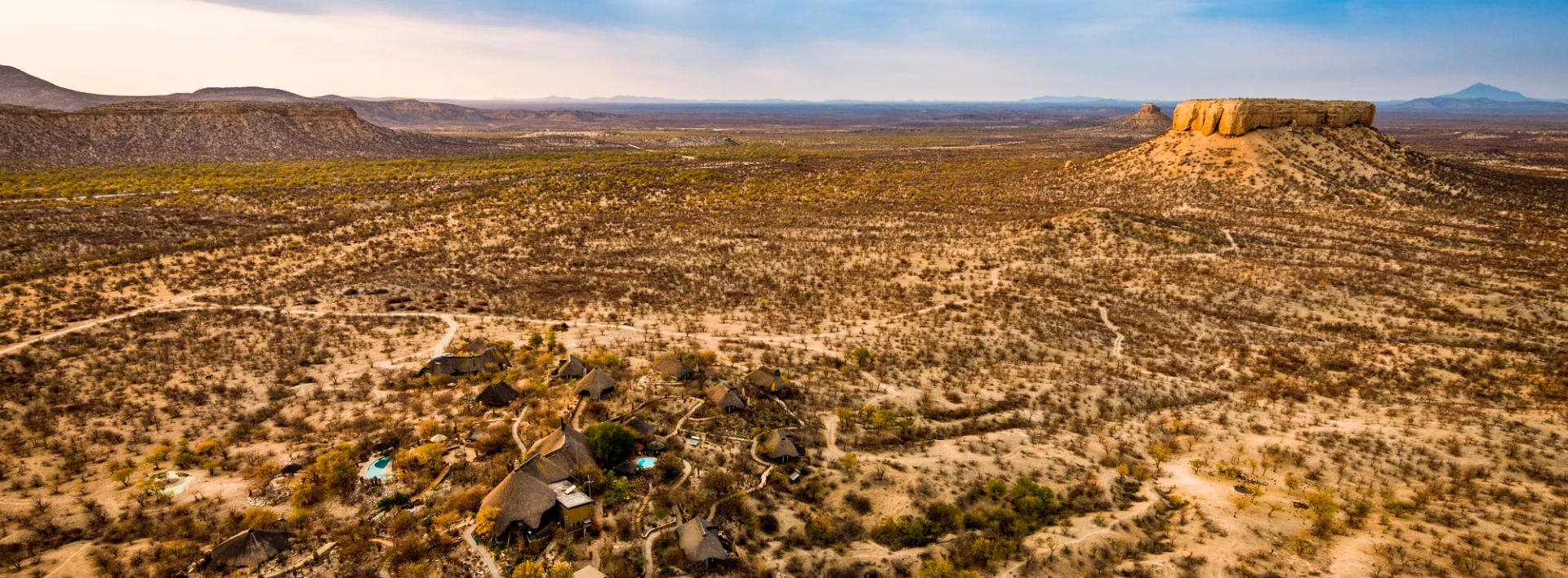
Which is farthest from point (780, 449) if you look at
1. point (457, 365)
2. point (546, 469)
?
point (457, 365)

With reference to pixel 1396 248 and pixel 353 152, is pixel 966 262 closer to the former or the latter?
pixel 1396 248

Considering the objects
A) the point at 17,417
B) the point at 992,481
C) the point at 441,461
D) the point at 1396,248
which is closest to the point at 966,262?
the point at 992,481

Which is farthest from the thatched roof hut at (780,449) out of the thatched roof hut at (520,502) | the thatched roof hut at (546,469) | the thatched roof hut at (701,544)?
the thatched roof hut at (520,502)

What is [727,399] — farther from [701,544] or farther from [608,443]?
[701,544]

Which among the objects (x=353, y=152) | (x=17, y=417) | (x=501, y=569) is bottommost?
(x=501, y=569)

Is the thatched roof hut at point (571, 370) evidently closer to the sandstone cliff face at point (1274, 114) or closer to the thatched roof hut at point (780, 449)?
the thatched roof hut at point (780, 449)
